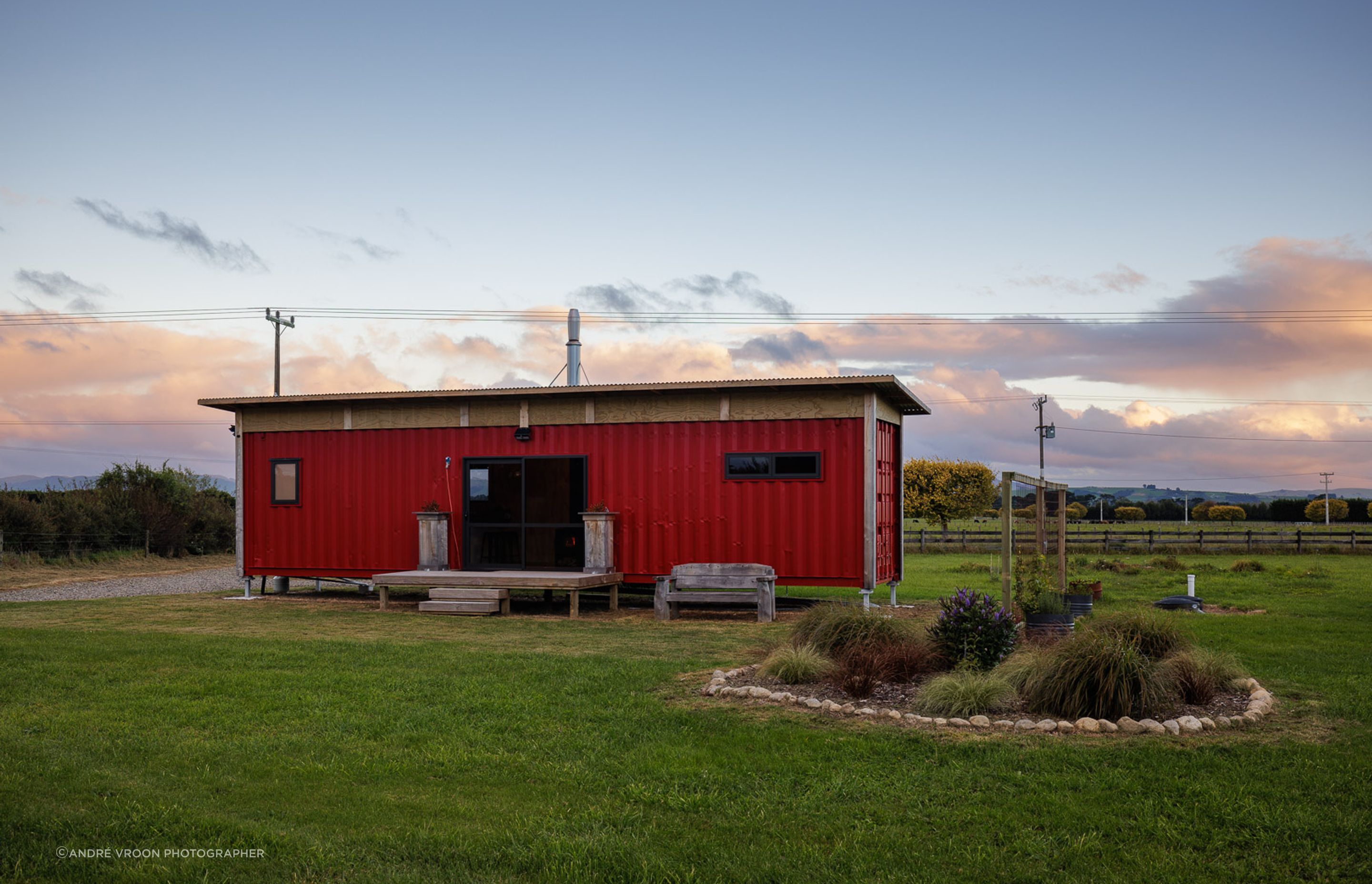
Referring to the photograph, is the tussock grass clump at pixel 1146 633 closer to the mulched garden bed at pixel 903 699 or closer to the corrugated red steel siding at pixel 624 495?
the mulched garden bed at pixel 903 699

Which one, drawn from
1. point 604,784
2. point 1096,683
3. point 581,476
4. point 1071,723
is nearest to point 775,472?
point 581,476

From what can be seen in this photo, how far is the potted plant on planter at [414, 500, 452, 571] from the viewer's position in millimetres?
15805

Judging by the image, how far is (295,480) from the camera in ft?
56.2

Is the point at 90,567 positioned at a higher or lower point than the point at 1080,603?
lower

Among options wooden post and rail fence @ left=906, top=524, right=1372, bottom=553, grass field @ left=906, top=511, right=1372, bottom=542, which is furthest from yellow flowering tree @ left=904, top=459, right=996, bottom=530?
wooden post and rail fence @ left=906, top=524, right=1372, bottom=553

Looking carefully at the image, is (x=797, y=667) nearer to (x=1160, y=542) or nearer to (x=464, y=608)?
(x=464, y=608)

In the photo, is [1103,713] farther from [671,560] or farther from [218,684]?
[671,560]

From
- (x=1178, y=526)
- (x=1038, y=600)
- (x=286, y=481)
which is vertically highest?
(x=286, y=481)

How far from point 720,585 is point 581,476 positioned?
11.2 ft

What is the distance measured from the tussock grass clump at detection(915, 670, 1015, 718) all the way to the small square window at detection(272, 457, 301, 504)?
1324 centimetres

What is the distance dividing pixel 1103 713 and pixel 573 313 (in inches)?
562

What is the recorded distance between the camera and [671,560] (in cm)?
1502

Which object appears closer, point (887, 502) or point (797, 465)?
point (797, 465)

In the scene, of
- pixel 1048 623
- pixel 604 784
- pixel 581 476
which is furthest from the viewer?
pixel 581 476
